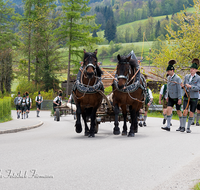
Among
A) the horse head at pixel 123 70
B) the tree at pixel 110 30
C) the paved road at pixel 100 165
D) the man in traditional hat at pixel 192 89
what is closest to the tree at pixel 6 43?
the man in traditional hat at pixel 192 89

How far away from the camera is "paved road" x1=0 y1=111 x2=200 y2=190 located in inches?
189

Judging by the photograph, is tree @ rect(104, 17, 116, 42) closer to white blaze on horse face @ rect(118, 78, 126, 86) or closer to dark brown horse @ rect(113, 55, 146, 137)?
dark brown horse @ rect(113, 55, 146, 137)

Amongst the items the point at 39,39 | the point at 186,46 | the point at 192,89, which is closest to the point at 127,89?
the point at 192,89

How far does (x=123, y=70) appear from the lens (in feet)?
31.9

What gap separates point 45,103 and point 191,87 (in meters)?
33.1

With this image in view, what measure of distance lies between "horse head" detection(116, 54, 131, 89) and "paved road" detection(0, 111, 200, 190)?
6.31ft

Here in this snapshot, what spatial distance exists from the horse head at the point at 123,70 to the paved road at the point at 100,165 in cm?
192

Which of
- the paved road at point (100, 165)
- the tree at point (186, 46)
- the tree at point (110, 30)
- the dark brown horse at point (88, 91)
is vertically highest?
the tree at point (110, 30)

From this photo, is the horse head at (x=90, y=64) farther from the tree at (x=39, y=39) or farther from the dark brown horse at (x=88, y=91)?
the tree at (x=39, y=39)

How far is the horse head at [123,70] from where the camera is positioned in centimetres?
959

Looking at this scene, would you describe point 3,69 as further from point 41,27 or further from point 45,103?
point 45,103

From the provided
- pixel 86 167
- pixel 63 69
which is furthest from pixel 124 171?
pixel 63 69

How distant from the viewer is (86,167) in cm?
582

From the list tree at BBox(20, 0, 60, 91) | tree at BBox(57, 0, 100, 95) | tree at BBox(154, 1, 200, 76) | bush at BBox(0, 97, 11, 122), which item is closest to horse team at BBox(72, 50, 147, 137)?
bush at BBox(0, 97, 11, 122)
